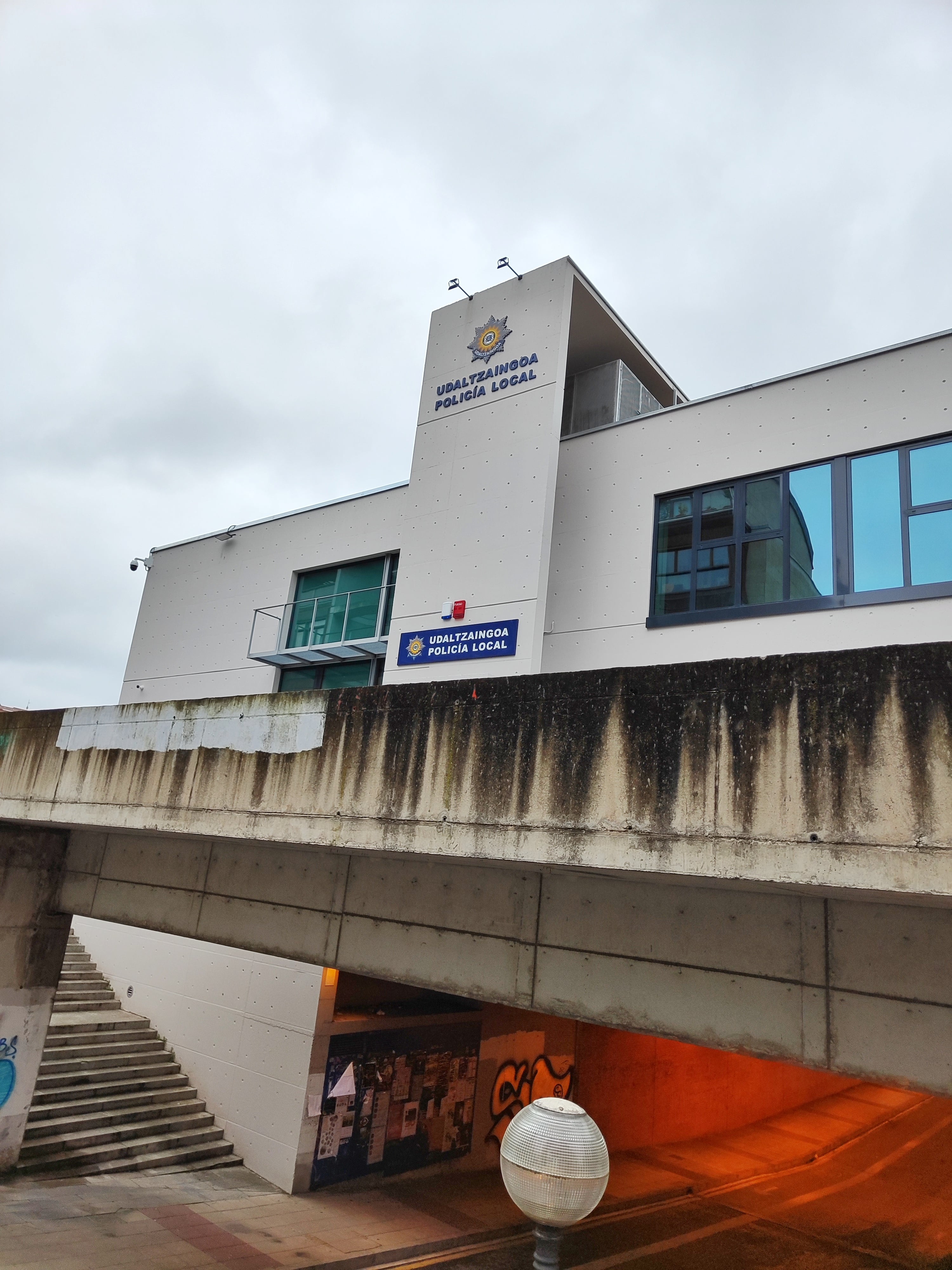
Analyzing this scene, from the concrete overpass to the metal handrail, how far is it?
8501mm

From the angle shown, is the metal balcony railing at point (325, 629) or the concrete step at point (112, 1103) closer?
the concrete step at point (112, 1103)

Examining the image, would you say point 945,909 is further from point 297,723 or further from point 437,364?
point 437,364

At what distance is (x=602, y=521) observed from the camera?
1466cm

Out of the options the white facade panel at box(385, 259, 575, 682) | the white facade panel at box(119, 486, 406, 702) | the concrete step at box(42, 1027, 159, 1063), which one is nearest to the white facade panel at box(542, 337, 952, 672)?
the white facade panel at box(385, 259, 575, 682)

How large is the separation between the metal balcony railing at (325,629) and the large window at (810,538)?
6385 mm

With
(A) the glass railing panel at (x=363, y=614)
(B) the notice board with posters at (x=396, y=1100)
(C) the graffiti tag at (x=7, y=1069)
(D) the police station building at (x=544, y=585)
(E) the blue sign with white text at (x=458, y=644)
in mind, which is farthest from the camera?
(A) the glass railing panel at (x=363, y=614)

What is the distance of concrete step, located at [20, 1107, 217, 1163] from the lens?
500 inches

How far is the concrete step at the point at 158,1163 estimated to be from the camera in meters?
12.6

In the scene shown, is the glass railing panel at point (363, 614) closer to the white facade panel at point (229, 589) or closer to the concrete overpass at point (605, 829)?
the white facade panel at point (229, 589)

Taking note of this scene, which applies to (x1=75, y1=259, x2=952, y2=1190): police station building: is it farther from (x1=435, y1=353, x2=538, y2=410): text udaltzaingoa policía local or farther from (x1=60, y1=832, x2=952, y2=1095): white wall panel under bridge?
(x1=60, y1=832, x2=952, y2=1095): white wall panel under bridge

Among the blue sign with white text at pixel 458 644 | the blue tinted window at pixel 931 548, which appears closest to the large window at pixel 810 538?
the blue tinted window at pixel 931 548

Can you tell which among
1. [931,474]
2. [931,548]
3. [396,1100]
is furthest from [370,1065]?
[931,474]

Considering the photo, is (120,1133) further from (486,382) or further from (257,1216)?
(486,382)

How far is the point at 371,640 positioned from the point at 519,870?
10437 mm
